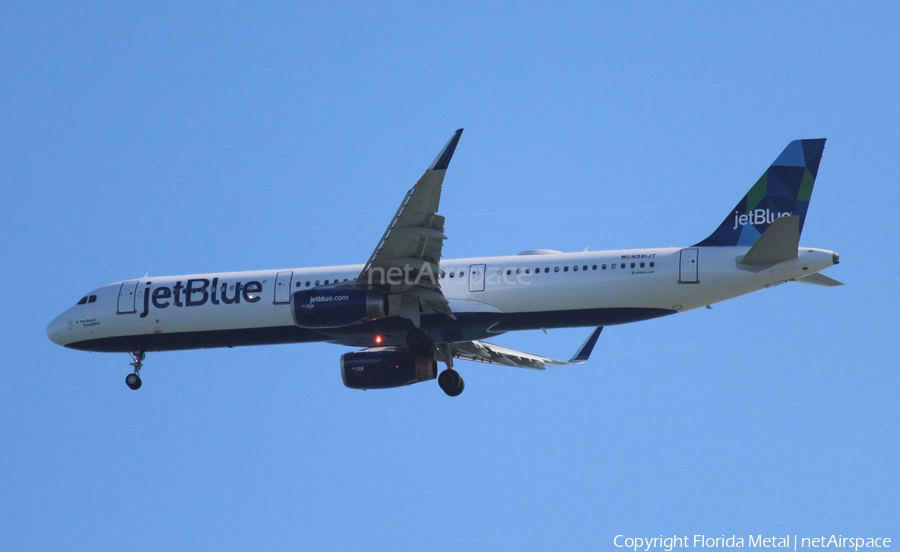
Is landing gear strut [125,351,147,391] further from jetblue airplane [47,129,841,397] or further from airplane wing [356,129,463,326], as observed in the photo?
airplane wing [356,129,463,326]

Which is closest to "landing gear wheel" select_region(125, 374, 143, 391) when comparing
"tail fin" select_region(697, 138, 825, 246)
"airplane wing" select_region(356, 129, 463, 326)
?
"airplane wing" select_region(356, 129, 463, 326)

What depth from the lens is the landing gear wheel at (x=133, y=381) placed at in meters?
34.0

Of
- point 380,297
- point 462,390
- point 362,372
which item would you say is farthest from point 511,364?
point 380,297

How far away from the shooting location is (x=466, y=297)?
100 feet

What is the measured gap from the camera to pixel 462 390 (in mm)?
33875

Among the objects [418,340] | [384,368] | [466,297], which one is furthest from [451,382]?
[466,297]

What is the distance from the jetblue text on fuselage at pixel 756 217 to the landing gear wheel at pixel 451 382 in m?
8.93

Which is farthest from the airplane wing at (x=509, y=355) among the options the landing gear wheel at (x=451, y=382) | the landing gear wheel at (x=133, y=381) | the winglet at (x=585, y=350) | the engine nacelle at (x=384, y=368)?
the landing gear wheel at (x=133, y=381)

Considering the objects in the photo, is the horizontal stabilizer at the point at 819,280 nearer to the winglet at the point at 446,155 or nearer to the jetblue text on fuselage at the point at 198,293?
the winglet at the point at 446,155

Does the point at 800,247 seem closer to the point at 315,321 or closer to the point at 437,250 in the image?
the point at 437,250

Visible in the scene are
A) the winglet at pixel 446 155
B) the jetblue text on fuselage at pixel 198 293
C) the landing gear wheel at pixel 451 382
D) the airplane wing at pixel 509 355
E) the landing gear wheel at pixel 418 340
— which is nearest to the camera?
the winglet at pixel 446 155

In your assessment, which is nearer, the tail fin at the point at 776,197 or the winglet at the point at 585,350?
the tail fin at the point at 776,197

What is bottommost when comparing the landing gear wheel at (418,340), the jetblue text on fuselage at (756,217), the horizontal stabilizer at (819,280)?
the landing gear wheel at (418,340)

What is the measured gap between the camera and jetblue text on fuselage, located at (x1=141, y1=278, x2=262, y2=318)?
32031 millimetres
